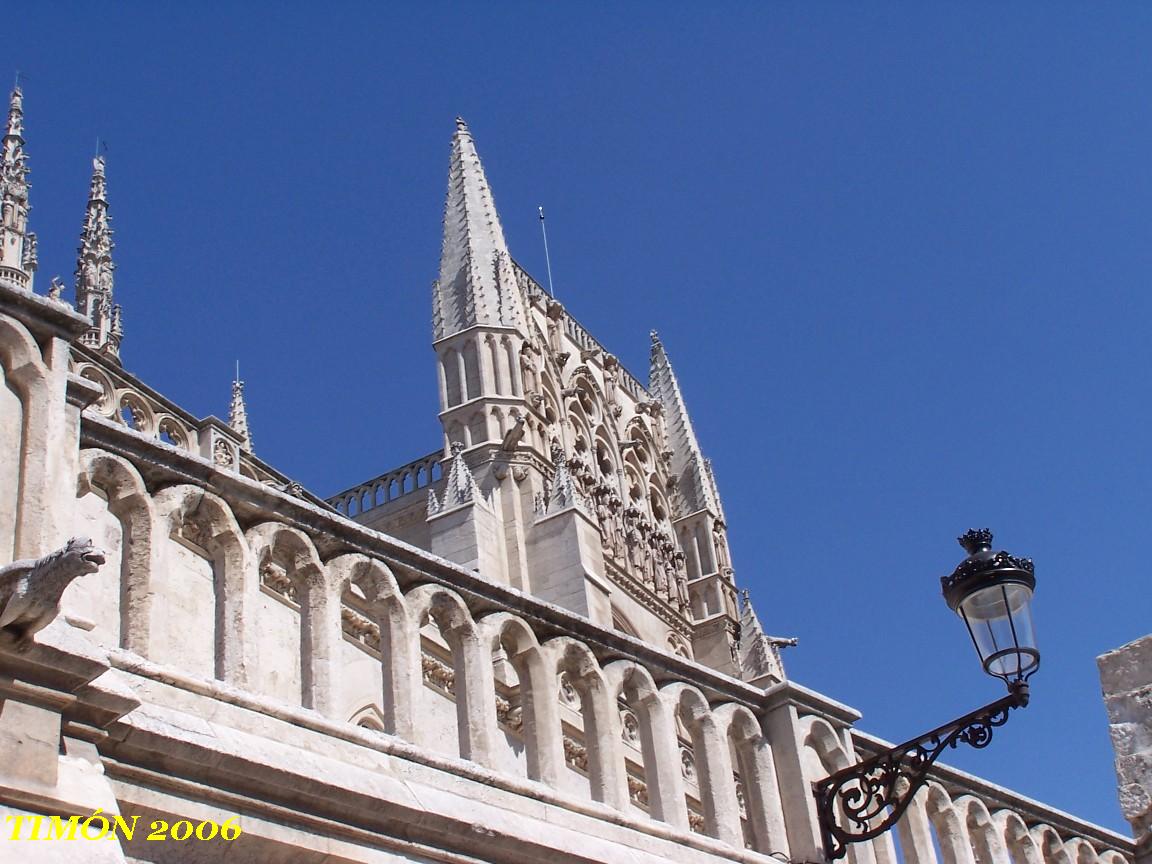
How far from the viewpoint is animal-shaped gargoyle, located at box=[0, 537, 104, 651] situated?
11.9 feet

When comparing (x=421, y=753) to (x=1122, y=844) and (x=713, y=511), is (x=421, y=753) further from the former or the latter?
(x=713, y=511)

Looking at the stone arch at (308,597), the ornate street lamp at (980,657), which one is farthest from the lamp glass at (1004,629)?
the stone arch at (308,597)

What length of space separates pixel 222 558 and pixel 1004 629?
10.2 feet

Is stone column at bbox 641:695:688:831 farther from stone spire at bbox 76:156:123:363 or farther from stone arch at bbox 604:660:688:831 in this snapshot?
stone spire at bbox 76:156:123:363

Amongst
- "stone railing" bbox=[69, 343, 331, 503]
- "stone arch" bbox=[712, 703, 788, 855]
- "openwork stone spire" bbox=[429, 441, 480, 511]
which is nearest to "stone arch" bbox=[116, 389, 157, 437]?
"stone railing" bbox=[69, 343, 331, 503]

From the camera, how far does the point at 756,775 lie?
6762mm

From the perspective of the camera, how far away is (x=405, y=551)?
5656 mm

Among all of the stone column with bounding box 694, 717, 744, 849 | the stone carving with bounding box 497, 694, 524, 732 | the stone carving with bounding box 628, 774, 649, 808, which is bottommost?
the stone column with bounding box 694, 717, 744, 849

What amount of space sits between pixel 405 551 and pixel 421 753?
882 mm

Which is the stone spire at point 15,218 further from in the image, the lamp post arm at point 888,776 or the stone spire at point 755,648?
the stone spire at point 755,648

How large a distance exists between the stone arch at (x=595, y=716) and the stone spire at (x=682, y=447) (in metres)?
34.4

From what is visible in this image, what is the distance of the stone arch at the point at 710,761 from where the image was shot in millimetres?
6344

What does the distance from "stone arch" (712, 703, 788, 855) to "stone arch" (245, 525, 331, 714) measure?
6.68 ft

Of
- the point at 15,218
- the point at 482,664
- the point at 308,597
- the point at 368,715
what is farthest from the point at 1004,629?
the point at 15,218
